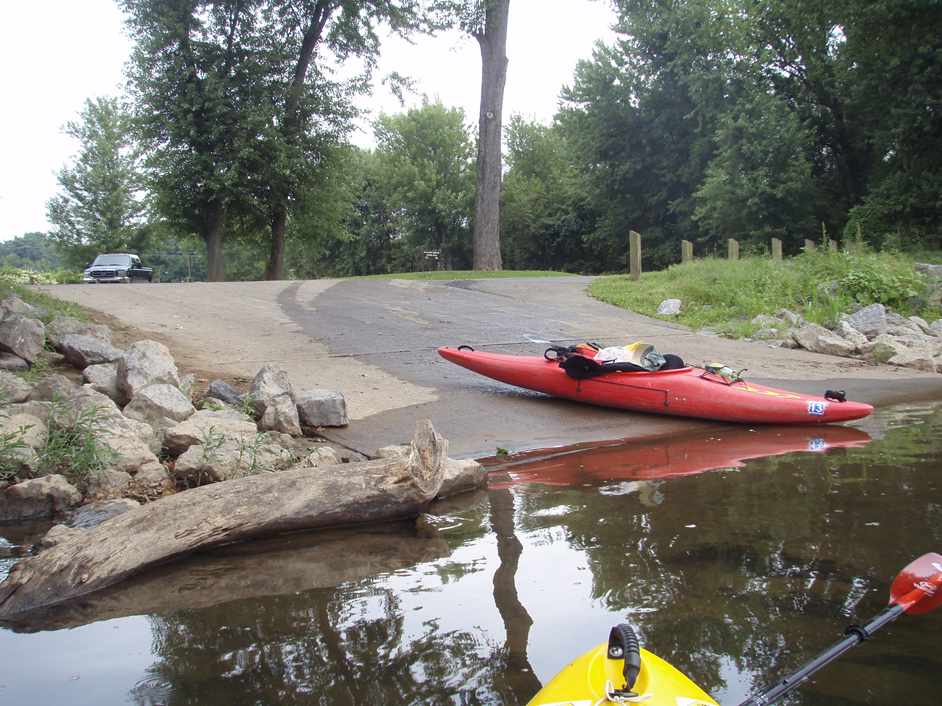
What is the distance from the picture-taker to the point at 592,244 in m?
39.3

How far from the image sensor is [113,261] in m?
25.1

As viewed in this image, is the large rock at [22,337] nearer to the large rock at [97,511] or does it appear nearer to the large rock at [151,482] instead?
the large rock at [151,482]

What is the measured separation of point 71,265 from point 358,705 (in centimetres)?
4051

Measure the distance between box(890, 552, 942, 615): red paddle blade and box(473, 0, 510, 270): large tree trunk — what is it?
62.8 ft

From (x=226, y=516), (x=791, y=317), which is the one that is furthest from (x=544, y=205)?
(x=226, y=516)

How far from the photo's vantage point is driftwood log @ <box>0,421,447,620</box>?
349 centimetres

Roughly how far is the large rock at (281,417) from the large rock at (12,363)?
84.0 inches

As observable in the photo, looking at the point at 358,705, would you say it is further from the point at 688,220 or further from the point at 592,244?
the point at 592,244

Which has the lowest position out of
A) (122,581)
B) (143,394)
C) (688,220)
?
(122,581)

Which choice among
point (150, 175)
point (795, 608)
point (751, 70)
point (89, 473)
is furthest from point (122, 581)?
point (751, 70)

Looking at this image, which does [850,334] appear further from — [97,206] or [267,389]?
[97,206]

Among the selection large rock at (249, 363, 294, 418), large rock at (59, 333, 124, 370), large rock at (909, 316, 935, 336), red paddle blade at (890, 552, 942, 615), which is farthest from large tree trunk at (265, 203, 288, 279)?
red paddle blade at (890, 552, 942, 615)

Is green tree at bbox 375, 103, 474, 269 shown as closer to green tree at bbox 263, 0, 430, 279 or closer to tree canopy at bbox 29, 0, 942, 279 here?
tree canopy at bbox 29, 0, 942, 279

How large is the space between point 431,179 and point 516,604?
46.0 m
